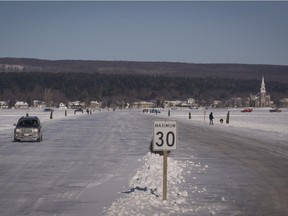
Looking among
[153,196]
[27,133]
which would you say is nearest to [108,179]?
[153,196]

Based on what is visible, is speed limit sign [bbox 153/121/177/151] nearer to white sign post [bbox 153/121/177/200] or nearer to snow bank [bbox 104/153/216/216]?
white sign post [bbox 153/121/177/200]

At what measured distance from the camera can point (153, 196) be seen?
11.9 metres

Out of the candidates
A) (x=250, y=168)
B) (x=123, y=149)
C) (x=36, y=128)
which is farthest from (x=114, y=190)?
(x=36, y=128)

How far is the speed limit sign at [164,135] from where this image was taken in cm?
1130

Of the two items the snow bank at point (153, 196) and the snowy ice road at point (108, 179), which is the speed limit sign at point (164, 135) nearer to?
the snow bank at point (153, 196)

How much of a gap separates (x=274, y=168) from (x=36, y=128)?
16223 mm

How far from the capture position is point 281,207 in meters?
11.0

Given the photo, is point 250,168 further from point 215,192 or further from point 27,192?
point 27,192

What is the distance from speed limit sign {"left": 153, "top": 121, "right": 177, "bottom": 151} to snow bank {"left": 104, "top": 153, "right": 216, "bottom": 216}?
1.14 meters

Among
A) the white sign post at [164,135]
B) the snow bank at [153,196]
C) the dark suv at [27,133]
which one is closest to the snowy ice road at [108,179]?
the snow bank at [153,196]

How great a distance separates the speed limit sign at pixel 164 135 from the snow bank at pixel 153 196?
114cm

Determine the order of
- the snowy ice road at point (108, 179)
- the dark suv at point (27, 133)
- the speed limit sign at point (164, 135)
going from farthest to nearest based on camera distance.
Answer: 1. the dark suv at point (27, 133)
2. the speed limit sign at point (164, 135)
3. the snowy ice road at point (108, 179)

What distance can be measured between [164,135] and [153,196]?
1482 mm

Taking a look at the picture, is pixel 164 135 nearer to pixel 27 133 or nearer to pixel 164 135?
pixel 164 135
